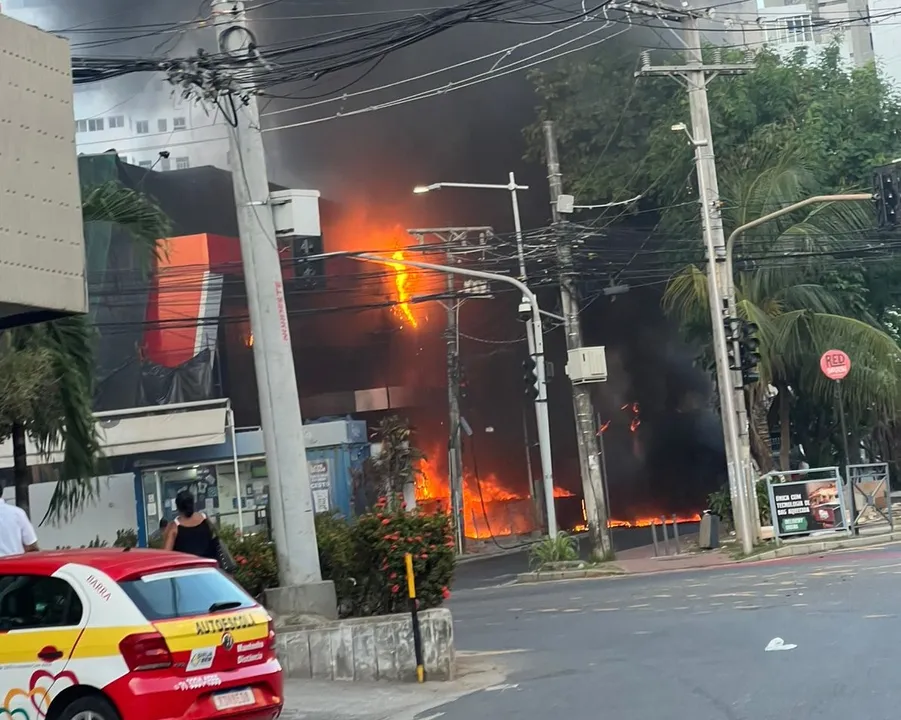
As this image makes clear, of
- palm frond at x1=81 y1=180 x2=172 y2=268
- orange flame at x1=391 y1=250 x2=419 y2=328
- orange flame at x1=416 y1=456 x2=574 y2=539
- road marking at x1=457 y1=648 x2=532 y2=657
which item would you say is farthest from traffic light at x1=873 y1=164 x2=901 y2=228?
orange flame at x1=416 y1=456 x2=574 y2=539

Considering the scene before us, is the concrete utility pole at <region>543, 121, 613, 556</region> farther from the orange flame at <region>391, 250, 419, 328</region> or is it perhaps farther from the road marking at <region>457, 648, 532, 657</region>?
the road marking at <region>457, 648, 532, 657</region>

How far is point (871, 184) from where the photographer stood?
34.2 m

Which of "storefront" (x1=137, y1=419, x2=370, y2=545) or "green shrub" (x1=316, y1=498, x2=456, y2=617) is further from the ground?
"storefront" (x1=137, y1=419, x2=370, y2=545)

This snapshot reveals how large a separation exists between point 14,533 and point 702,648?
6281 millimetres

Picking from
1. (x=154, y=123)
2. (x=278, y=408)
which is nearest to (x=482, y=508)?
(x=278, y=408)

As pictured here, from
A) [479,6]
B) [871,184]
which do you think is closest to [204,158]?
[871,184]

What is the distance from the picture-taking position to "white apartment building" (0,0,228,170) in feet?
152

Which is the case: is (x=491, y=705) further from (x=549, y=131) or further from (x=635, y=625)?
(x=549, y=131)

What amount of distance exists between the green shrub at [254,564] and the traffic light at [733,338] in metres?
14.5

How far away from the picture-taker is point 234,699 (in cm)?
805

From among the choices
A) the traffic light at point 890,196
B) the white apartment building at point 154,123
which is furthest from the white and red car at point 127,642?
the white apartment building at point 154,123

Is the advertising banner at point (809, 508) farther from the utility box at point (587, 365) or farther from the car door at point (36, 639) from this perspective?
the car door at point (36, 639)

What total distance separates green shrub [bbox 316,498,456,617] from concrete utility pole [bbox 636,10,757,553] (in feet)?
45.0

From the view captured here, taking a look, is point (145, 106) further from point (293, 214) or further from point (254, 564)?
point (254, 564)
